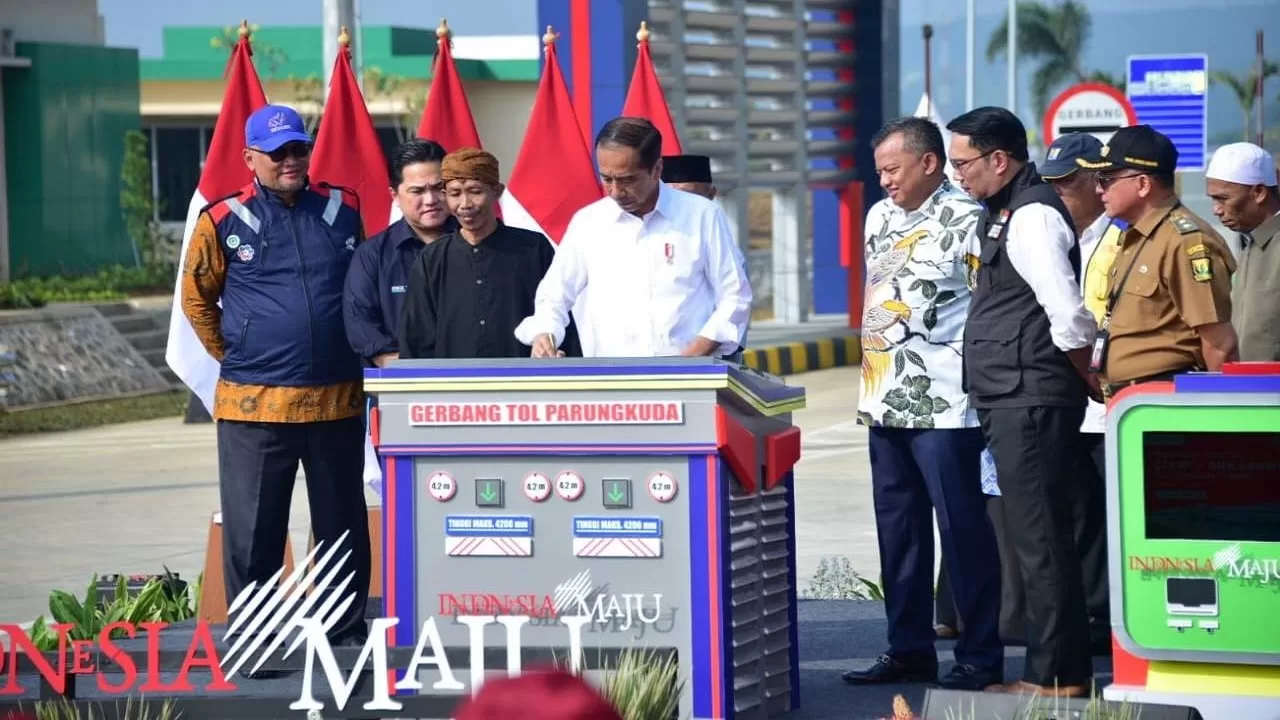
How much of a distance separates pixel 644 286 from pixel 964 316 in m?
1.01

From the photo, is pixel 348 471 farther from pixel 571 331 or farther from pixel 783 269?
pixel 783 269

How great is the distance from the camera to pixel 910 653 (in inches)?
264

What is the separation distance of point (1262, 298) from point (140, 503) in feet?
27.2

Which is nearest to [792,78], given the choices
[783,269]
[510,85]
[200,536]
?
[783,269]

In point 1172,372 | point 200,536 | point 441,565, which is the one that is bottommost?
point 200,536

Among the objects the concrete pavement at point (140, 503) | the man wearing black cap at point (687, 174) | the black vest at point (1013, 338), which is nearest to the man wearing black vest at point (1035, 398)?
the black vest at point (1013, 338)

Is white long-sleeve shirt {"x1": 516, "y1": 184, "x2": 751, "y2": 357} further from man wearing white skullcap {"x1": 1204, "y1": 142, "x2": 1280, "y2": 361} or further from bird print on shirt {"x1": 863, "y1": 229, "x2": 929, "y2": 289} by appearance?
man wearing white skullcap {"x1": 1204, "y1": 142, "x2": 1280, "y2": 361}

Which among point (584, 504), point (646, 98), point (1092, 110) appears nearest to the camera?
point (584, 504)

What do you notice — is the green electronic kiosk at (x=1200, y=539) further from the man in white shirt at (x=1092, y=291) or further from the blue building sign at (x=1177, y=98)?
the blue building sign at (x=1177, y=98)

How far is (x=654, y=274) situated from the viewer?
6.35 m

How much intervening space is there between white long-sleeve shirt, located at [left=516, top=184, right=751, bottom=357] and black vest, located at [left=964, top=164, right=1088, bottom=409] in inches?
28.8

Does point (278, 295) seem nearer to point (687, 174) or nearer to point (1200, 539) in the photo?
point (687, 174)

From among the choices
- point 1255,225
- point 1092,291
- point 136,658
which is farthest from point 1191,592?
point 136,658

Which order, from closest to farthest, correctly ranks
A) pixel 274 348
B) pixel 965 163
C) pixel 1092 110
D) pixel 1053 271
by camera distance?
pixel 1053 271 → pixel 965 163 → pixel 274 348 → pixel 1092 110
